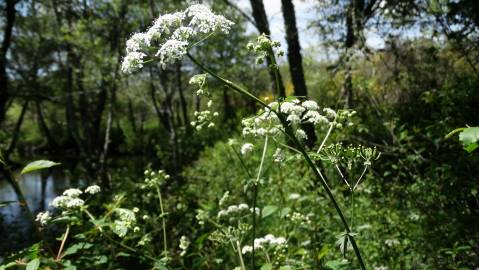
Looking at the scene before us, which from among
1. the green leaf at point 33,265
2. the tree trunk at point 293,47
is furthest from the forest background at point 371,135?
the green leaf at point 33,265

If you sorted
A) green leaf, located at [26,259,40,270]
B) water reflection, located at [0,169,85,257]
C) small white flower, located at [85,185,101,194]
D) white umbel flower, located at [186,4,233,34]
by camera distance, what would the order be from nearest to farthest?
white umbel flower, located at [186,4,233,34]
green leaf, located at [26,259,40,270]
small white flower, located at [85,185,101,194]
water reflection, located at [0,169,85,257]

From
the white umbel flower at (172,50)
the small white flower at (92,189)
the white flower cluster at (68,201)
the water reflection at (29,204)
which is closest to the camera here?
the white umbel flower at (172,50)

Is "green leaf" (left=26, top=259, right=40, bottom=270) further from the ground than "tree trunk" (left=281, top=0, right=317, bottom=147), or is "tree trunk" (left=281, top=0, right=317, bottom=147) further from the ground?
"tree trunk" (left=281, top=0, right=317, bottom=147)

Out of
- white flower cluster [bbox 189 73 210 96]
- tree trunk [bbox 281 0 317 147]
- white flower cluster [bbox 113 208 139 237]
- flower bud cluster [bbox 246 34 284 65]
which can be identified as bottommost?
white flower cluster [bbox 113 208 139 237]

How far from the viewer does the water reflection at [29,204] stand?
9173 mm

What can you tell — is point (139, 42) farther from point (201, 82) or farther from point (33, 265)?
point (33, 265)

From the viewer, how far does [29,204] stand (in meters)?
15.9

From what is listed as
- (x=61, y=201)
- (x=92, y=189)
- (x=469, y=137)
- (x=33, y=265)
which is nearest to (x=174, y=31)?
(x=469, y=137)

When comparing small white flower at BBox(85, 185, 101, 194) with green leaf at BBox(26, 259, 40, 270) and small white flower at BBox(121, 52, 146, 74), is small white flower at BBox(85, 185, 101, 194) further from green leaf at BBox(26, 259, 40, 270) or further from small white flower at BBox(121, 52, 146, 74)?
small white flower at BBox(121, 52, 146, 74)

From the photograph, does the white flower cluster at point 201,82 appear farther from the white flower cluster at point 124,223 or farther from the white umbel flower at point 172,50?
the white flower cluster at point 124,223

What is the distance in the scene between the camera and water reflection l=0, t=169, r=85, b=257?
9.17 metres

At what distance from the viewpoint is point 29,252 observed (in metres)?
2.16

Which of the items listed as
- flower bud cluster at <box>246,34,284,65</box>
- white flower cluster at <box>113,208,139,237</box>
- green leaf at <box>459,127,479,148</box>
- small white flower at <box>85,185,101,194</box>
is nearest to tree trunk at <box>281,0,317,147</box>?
small white flower at <box>85,185,101,194</box>

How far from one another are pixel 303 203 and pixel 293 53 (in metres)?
3.72
